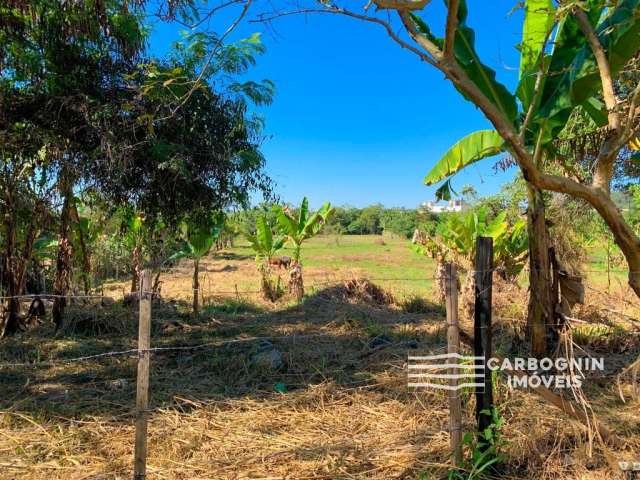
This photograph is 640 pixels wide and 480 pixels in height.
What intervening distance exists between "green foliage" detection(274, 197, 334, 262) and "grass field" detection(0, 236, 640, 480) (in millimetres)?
3579

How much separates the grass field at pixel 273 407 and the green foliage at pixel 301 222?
3579 mm

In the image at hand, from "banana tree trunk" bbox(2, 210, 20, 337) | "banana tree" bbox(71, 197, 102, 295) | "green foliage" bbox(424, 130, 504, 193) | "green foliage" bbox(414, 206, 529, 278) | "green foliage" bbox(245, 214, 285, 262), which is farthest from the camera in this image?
"green foliage" bbox(245, 214, 285, 262)

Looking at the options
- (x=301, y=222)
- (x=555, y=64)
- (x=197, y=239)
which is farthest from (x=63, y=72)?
(x=301, y=222)

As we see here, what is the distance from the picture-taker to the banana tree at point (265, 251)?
35.2 feet

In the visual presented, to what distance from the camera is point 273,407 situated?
13.8 feet

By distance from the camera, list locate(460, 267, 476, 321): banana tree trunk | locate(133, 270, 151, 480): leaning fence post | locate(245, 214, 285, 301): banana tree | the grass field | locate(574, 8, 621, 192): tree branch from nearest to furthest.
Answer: locate(133, 270, 151, 480): leaning fence post
locate(574, 8, 621, 192): tree branch
the grass field
locate(460, 267, 476, 321): banana tree trunk
locate(245, 214, 285, 301): banana tree

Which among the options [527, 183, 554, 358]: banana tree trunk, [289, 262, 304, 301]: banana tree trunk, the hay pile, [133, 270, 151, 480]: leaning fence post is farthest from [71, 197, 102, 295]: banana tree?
[527, 183, 554, 358]: banana tree trunk

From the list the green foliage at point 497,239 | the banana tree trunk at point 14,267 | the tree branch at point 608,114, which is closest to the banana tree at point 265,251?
the green foliage at point 497,239

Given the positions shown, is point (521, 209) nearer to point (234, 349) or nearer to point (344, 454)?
point (234, 349)

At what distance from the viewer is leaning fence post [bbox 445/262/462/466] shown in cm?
296

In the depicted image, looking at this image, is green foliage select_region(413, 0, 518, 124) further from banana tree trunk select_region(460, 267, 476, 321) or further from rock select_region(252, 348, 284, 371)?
banana tree trunk select_region(460, 267, 476, 321)

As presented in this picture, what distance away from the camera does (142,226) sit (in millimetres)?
8547

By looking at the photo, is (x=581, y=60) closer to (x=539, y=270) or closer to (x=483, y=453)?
(x=539, y=270)

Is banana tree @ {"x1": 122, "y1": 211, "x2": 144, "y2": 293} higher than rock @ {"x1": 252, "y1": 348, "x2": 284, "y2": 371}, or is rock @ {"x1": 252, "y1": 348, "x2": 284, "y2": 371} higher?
banana tree @ {"x1": 122, "y1": 211, "x2": 144, "y2": 293}
